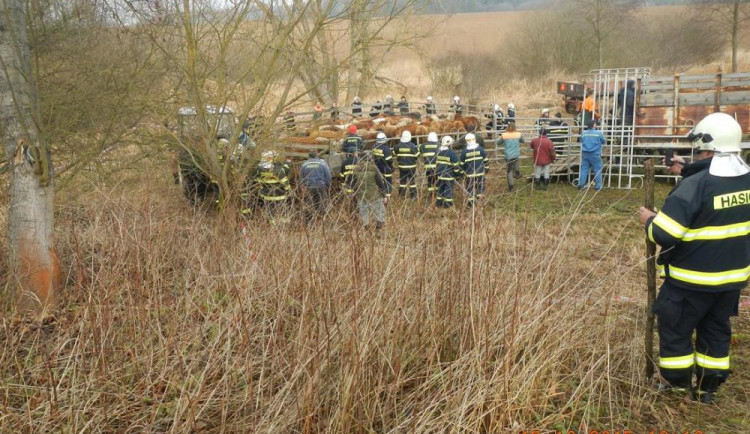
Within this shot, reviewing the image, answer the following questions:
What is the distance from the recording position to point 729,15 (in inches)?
1201

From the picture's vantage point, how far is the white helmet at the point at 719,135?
3.70 m

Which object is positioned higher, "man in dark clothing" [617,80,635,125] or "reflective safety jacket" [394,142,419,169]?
"man in dark clothing" [617,80,635,125]

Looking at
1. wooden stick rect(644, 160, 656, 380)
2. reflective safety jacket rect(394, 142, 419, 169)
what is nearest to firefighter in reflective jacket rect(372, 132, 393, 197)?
reflective safety jacket rect(394, 142, 419, 169)

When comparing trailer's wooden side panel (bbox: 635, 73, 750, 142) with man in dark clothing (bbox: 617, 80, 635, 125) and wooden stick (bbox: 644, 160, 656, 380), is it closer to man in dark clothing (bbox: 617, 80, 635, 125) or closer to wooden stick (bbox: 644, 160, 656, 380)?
man in dark clothing (bbox: 617, 80, 635, 125)

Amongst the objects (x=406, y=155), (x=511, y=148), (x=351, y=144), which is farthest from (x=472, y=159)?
(x=511, y=148)

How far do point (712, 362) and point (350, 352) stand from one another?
241 centimetres

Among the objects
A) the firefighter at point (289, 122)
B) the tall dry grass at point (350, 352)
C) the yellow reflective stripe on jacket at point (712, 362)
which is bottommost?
the yellow reflective stripe on jacket at point (712, 362)

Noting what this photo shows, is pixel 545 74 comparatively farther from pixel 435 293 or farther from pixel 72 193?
pixel 435 293

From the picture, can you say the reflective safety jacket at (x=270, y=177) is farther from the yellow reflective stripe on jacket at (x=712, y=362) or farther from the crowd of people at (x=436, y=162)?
the yellow reflective stripe on jacket at (x=712, y=362)

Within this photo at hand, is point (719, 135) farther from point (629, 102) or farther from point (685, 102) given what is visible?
point (629, 102)

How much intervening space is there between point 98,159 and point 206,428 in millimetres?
6121

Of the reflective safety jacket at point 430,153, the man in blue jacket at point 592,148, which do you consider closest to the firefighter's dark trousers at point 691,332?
the reflective safety jacket at point 430,153

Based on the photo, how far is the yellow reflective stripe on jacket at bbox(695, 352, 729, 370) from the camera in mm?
3842

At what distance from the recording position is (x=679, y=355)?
3.82m
